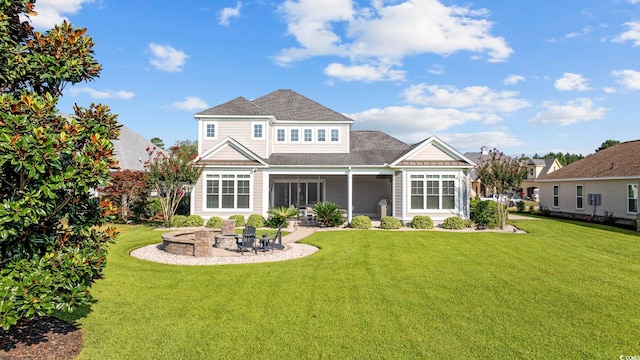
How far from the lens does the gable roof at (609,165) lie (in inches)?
846

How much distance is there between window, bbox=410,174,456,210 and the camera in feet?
65.1

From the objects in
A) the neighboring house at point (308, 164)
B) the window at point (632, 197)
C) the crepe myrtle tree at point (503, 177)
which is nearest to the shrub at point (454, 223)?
the neighboring house at point (308, 164)

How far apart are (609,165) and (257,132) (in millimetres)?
23643

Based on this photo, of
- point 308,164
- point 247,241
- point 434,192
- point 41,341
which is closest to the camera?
point 41,341

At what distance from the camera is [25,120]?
386 centimetres

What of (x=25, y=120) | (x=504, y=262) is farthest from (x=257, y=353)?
(x=504, y=262)

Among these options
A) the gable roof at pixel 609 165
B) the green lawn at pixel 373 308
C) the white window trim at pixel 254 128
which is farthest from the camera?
the white window trim at pixel 254 128

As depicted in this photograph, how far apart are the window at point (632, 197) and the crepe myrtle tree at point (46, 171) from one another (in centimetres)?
2635

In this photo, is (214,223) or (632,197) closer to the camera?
(214,223)

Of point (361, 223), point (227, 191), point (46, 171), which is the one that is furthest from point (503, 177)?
point (46, 171)

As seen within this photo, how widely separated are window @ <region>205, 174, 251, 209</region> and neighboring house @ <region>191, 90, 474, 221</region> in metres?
0.06

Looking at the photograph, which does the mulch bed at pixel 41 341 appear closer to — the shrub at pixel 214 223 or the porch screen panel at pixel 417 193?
the shrub at pixel 214 223

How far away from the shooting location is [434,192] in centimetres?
1986

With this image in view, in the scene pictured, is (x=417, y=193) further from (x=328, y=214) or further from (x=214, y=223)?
(x=214, y=223)
